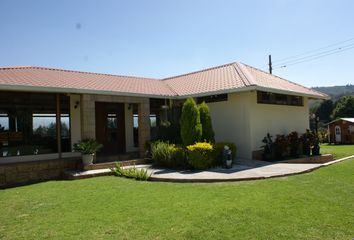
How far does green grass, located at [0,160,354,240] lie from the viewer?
4941 mm

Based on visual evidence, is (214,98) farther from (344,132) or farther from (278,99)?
(344,132)

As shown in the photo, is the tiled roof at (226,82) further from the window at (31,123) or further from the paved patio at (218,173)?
the window at (31,123)

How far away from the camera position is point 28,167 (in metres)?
11.2

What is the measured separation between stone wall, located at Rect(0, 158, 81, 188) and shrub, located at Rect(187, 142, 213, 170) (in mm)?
4346

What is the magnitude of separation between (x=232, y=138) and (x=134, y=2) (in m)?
7.21

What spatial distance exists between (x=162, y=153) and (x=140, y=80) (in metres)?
7.57

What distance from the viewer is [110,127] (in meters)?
16.5

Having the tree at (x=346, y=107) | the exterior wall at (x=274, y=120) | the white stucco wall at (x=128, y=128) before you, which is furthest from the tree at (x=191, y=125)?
the tree at (x=346, y=107)

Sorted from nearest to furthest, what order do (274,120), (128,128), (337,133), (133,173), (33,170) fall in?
(133,173) < (33,170) < (274,120) < (128,128) < (337,133)

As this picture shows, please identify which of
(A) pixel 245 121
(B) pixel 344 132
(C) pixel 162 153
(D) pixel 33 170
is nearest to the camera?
(D) pixel 33 170

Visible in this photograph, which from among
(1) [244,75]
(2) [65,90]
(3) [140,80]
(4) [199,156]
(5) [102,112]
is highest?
(3) [140,80]

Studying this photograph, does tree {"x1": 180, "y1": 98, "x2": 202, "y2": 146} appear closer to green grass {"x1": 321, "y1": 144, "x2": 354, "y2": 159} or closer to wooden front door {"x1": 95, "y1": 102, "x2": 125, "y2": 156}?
wooden front door {"x1": 95, "y1": 102, "x2": 125, "y2": 156}

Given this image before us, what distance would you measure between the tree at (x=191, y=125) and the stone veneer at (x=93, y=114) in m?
2.39

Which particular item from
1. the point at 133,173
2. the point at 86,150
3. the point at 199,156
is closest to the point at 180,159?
the point at 199,156
